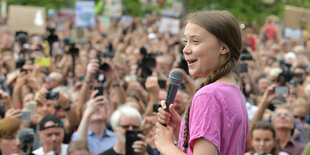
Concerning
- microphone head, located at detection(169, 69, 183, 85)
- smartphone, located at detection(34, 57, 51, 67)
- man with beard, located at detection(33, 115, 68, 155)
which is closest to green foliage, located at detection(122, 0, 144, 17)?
smartphone, located at detection(34, 57, 51, 67)

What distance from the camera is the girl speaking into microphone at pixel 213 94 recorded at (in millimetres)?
2096

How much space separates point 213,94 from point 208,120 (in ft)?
0.38

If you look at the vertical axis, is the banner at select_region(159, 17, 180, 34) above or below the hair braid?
below

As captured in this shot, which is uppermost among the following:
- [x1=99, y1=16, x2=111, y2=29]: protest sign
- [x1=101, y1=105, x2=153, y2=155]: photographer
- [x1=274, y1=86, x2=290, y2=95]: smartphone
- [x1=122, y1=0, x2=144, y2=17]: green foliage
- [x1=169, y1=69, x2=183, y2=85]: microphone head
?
[x1=169, y1=69, x2=183, y2=85]: microphone head

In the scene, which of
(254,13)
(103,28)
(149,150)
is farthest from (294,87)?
(254,13)

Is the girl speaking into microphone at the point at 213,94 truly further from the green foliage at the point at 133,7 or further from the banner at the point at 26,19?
the green foliage at the point at 133,7

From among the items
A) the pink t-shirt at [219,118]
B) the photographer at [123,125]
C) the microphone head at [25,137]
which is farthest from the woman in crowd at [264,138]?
the pink t-shirt at [219,118]

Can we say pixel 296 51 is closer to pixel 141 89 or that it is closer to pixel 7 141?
pixel 141 89

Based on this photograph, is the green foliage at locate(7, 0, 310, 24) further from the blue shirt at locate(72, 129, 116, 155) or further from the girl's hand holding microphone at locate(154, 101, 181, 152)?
the girl's hand holding microphone at locate(154, 101, 181, 152)

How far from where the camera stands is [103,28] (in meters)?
18.8

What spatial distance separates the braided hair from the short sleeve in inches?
5.7

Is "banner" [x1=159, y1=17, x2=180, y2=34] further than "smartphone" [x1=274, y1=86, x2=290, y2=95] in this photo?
Yes

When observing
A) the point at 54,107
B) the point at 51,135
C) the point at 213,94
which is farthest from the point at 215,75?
the point at 54,107

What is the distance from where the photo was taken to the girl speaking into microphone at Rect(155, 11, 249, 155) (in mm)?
2096
